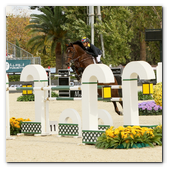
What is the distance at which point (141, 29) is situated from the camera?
38.1m

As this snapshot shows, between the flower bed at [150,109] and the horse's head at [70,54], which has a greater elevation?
the horse's head at [70,54]

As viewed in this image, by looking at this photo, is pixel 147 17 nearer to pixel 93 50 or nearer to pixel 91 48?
pixel 91 48

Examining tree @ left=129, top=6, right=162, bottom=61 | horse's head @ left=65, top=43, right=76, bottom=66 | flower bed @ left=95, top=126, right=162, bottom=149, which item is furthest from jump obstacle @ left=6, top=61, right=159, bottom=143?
tree @ left=129, top=6, right=162, bottom=61

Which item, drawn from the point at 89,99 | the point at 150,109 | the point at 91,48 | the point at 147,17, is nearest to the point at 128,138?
the point at 89,99

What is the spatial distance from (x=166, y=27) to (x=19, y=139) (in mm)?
4203

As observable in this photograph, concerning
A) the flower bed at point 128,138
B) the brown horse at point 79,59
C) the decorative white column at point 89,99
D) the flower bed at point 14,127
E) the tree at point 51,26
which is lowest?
the flower bed at point 14,127

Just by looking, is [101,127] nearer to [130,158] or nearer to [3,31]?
[130,158]

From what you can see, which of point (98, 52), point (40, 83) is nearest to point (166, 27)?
point (40, 83)

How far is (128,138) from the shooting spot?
21.4 feet

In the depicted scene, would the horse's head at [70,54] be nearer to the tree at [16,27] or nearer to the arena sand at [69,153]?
the arena sand at [69,153]

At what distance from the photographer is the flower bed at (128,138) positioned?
6523 millimetres

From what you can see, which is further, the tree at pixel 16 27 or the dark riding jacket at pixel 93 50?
the tree at pixel 16 27

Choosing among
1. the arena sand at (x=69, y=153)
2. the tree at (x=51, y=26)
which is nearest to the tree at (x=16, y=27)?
the tree at (x=51, y=26)

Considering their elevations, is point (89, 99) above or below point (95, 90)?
below
